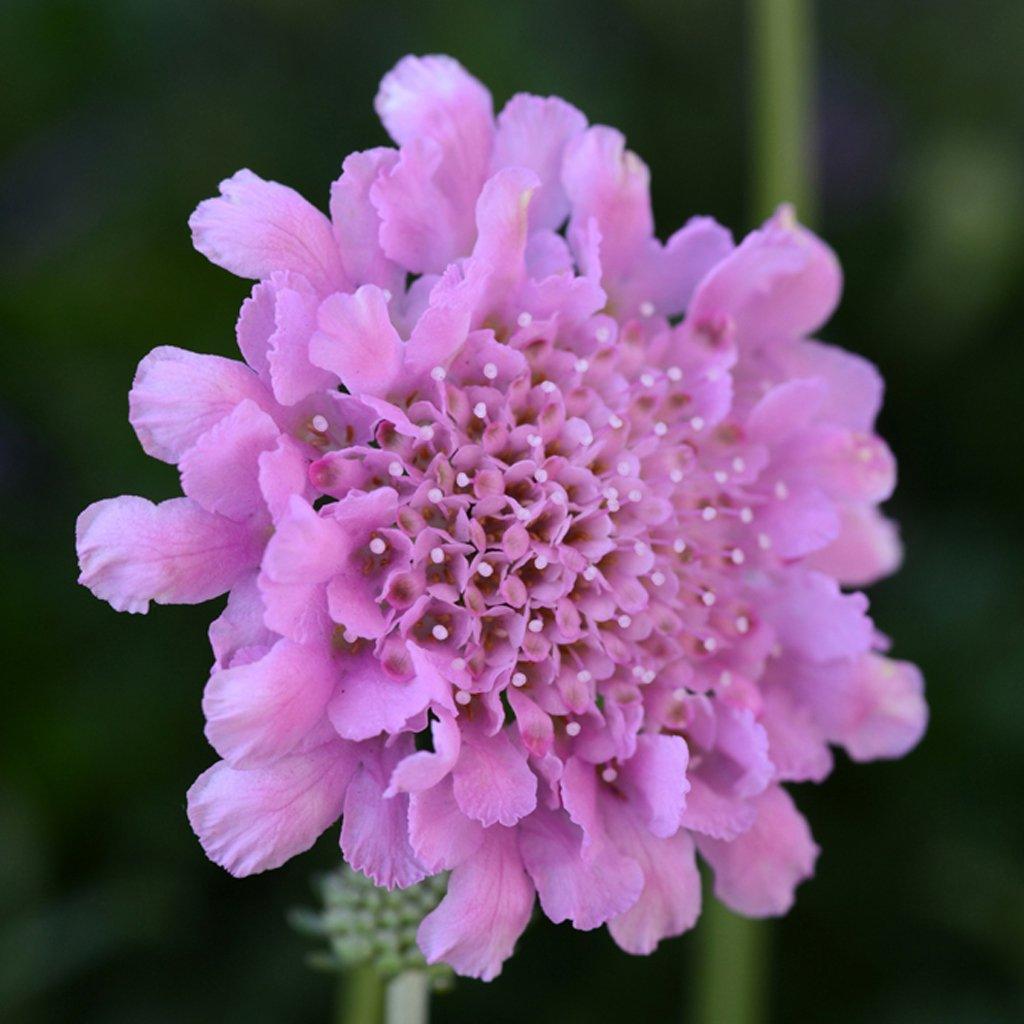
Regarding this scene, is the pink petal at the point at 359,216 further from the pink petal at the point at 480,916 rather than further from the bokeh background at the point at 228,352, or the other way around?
the bokeh background at the point at 228,352

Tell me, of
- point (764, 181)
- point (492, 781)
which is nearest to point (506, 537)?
point (492, 781)

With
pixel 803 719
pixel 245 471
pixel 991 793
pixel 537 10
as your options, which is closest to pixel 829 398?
pixel 803 719

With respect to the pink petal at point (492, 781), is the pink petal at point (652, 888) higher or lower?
lower

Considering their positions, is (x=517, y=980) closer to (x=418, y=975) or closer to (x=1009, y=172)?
(x=418, y=975)

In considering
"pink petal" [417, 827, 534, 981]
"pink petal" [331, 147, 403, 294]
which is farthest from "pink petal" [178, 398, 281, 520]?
"pink petal" [417, 827, 534, 981]

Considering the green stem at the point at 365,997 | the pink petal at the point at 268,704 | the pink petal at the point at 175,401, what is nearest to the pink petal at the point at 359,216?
the pink petal at the point at 175,401

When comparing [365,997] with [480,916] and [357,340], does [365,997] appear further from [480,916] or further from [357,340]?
[357,340]

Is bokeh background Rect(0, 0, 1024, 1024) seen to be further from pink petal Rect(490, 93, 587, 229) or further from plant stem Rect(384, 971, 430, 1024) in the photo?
pink petal Rect(490, 93, 587, 229)

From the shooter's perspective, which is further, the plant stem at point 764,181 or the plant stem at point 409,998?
the plant stem at point 764,181
